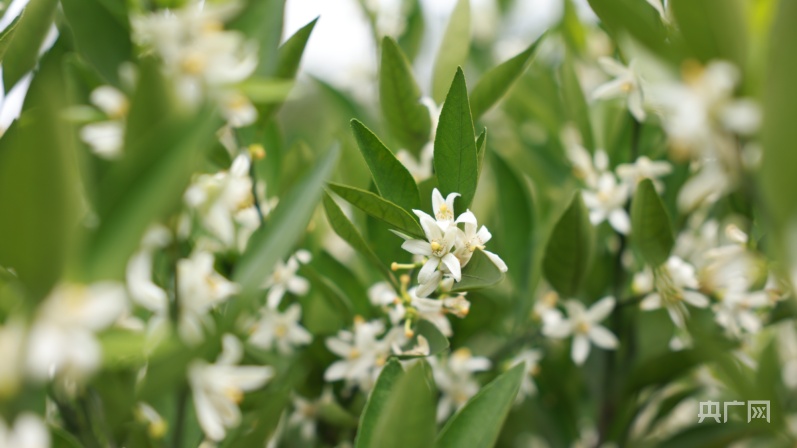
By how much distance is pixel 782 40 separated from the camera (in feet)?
1.32

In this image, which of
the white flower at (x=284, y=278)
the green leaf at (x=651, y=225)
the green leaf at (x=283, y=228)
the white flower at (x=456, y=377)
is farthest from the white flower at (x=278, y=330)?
the green leaf at (x=651, y=225)

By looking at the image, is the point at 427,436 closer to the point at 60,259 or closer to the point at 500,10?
the point at 60,259

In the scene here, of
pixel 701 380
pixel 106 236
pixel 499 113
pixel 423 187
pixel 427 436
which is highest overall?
pixel 106 236

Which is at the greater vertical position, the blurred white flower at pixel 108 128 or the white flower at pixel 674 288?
the blurred white flower at pixel 108 128

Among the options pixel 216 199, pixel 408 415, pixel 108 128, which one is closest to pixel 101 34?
pixel 108 128

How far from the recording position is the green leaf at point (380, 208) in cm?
57

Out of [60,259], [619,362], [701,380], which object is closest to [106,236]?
[60,259]

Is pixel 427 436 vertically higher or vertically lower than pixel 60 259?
lower

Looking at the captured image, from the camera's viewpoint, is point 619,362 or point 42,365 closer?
point 42,365

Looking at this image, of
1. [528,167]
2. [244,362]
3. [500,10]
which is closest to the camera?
[244,362]

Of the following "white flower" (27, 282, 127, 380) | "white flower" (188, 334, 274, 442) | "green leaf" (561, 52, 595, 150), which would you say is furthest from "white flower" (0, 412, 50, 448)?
"green leaf" (561, 52, 595, 150)

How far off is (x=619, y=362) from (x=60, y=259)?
29.1 inches

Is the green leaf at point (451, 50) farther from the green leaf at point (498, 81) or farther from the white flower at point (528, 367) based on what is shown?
the white flower at point (528, 367)

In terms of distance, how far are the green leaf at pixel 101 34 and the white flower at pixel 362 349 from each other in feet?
1.09
